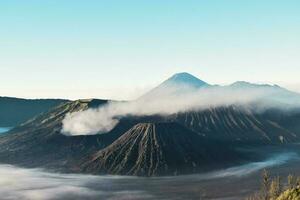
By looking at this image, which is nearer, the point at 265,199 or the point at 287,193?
the point at 287,193
